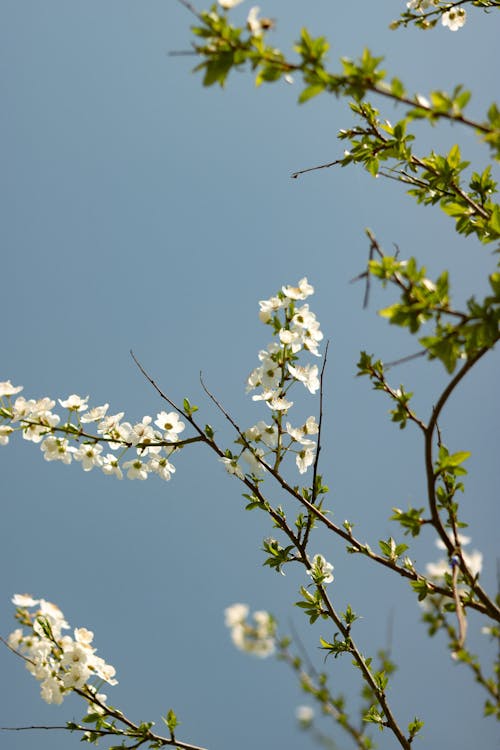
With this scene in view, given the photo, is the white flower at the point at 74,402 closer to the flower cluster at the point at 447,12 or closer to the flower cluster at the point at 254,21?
the flower cluster at the point at 254,21

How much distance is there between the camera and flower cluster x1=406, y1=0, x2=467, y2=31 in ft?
11.8

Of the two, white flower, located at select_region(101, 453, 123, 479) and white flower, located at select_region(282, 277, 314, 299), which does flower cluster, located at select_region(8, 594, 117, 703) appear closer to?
white flower, located at select_region(101, 453, 123, 479)

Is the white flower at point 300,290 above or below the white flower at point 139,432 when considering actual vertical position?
above

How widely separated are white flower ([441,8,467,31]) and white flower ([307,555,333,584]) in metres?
3.19

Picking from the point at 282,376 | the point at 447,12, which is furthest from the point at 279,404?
the point at 447,12

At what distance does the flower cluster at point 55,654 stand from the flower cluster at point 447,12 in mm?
3952

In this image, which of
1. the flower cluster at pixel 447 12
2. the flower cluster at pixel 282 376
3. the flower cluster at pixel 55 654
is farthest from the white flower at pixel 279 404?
the flower cluster at pixel 447 12

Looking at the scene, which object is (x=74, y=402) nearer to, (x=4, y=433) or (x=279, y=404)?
(x=4, y=433)

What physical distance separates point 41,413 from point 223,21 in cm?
201

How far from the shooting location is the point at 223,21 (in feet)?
5.45

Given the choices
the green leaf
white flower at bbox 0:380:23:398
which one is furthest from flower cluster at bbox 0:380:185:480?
the green leaf

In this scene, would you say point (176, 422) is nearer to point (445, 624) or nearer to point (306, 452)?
point (306, 452)

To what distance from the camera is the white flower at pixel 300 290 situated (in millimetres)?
2936

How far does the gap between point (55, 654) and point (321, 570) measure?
1.38 m
